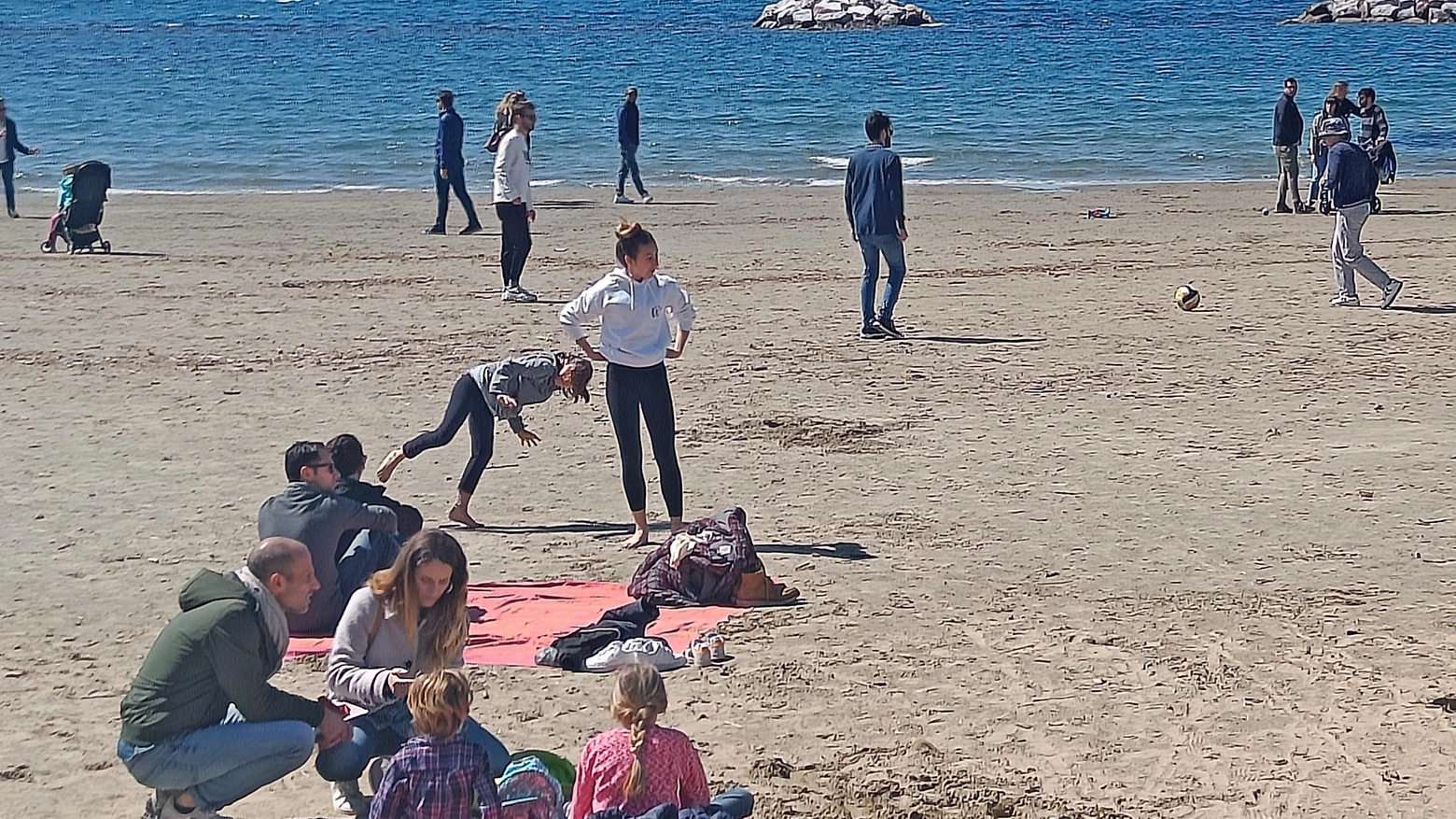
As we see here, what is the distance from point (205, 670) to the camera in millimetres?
5238

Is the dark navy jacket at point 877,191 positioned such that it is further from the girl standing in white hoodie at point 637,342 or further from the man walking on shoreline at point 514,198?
the girl standing in white hoodie at point 637,342

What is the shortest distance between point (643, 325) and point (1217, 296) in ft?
28.9

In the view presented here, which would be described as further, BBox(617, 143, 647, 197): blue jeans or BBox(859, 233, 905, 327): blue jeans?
BBox(617, 143, 647, 197): blue jeans

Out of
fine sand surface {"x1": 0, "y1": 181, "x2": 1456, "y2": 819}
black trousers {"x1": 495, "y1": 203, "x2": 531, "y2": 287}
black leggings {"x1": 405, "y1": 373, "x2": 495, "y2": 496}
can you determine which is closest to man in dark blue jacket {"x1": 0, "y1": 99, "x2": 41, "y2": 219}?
fine sand surface {"x1": 0, "y1": 181, "x2": 1456, "y2": 819}

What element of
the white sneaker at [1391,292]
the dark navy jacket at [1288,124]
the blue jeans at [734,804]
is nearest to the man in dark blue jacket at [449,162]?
the dark navy jacket at [1288,124]

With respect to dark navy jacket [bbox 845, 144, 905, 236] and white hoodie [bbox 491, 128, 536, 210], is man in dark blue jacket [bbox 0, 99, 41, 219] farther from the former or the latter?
dark navy jacket [bbox 845, 144, 905, 236]

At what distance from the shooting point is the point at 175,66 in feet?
224

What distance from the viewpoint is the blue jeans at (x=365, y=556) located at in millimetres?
7207

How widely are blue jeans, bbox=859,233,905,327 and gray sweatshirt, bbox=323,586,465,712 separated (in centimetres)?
855

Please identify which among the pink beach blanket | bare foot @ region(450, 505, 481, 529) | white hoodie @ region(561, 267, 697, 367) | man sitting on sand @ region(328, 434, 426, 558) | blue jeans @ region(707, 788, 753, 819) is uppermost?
white hoodie @ region(561, 267, 697, 367)

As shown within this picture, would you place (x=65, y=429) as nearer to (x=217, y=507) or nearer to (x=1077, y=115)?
(x=217, y=507)

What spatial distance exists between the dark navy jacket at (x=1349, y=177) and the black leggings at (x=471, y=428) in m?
8.47

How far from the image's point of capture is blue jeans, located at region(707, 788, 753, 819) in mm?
5230

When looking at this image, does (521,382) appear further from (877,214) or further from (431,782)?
(877,214)
